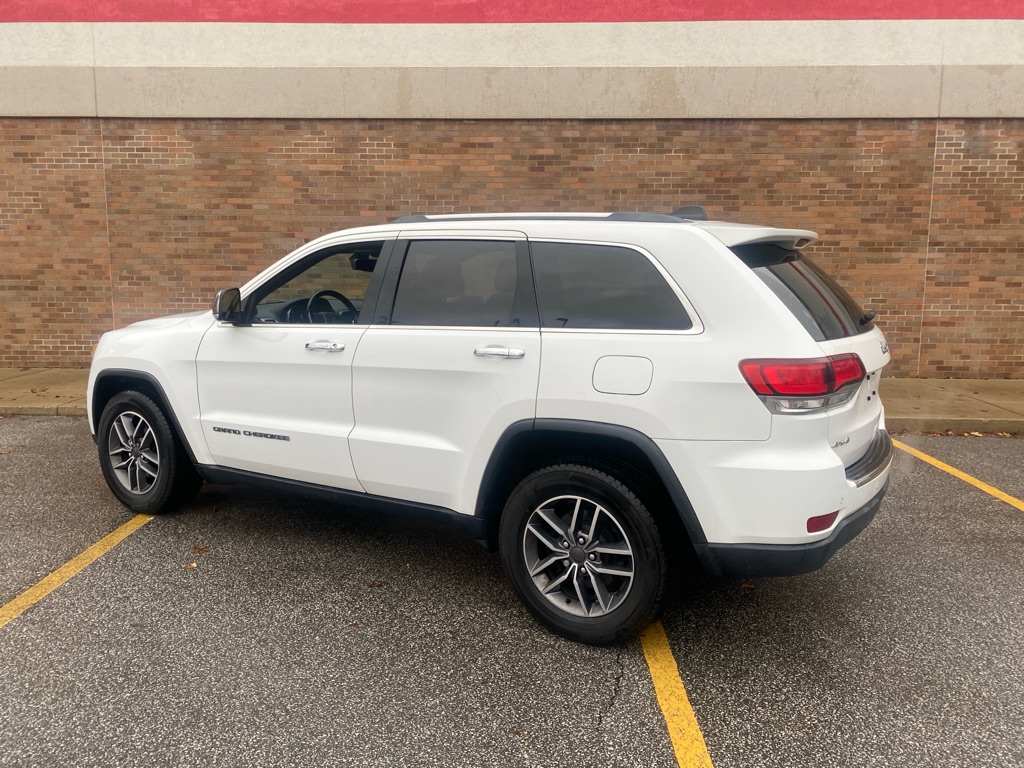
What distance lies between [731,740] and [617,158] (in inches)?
304

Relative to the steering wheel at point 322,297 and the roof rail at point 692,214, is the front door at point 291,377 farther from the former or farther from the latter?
the roof rail at point 692,214

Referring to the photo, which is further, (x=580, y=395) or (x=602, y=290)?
(x=602, y=290)

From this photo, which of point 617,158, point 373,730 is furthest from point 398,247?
point 617,158

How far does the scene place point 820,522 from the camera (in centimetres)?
282

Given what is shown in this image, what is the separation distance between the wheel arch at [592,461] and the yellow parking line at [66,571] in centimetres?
221

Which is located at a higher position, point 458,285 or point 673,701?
point 458,285

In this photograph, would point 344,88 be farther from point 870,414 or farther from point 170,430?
point 870,414

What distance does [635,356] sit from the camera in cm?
300

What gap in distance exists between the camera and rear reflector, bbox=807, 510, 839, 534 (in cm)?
281

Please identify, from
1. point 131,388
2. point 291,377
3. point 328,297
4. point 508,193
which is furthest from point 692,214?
point 508,193

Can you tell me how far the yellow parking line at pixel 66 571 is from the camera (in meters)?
3.46

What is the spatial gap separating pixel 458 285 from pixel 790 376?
1.60m

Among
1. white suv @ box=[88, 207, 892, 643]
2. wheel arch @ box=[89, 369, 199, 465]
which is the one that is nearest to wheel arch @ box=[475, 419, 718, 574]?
white suv @ box=[88, 207, 892, 643]

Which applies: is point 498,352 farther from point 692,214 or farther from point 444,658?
point 444,658
